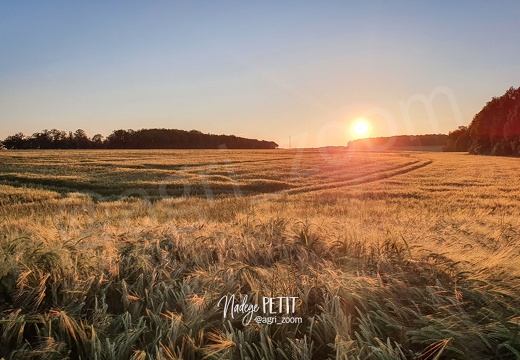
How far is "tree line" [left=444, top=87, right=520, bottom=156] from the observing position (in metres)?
77.4

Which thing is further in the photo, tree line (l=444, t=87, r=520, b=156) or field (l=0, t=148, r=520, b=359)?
tree line (l=444, t=87, r=520, b=156)

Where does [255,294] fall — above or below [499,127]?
below

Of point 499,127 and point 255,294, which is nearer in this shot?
point 255,294

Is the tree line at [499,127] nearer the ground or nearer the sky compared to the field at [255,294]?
nearer the sky

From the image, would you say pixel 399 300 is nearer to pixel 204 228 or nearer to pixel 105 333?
pixel 105 333

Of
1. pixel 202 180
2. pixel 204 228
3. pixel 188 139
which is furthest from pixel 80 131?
pixel 204 228

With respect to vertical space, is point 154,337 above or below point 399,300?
below

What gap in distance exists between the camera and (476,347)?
245 cm

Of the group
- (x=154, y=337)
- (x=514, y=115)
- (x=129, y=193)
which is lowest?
(x=129, y=193)

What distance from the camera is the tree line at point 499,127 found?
Answer: 7738cm

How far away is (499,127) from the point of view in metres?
85.9

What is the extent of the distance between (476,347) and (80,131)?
119922 mm

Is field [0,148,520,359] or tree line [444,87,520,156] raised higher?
tree line [444,87,520,156]

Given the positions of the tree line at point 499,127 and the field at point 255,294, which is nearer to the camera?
the field at point 255,294
